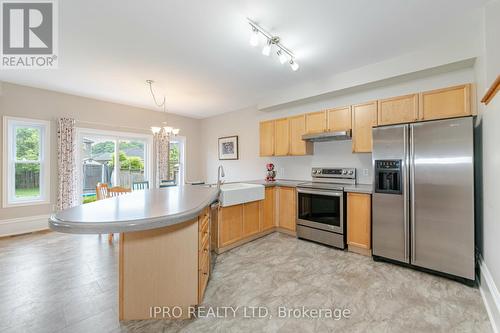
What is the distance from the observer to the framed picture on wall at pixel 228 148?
18.4 ft

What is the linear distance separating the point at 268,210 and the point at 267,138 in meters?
1.53

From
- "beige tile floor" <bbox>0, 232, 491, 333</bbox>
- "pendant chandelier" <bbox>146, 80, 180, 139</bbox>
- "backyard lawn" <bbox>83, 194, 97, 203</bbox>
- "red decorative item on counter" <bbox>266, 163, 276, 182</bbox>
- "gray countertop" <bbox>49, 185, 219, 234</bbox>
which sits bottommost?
"beige tile floor" <bbox>0, 232, 491, 333</bbox>

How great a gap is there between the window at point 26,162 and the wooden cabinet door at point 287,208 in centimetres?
452

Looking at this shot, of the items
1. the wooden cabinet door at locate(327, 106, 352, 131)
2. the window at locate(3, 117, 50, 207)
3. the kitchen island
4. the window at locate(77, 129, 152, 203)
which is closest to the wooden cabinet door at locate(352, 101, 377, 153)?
the wooden cabinet door at locate(327, 106, 352, 131)

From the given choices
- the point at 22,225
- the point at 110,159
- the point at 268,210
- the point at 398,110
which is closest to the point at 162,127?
the point at 110,159

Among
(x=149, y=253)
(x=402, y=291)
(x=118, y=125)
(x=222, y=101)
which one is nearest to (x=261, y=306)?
(x=149, y=253)

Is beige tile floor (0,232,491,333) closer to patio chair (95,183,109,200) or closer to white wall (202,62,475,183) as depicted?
patio chair (95,183,109,200)

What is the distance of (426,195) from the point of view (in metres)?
2.49

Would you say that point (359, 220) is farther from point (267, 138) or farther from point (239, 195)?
point (267, 138)

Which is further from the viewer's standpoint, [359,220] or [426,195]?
[359,220]

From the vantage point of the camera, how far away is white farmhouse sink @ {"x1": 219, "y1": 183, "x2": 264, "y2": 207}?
3031mm

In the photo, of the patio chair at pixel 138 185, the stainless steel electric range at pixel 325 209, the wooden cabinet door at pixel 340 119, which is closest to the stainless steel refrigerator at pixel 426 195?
the stainless steel electric range at pixel 325 209

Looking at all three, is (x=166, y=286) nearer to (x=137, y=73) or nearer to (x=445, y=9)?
(x=137, y=73)

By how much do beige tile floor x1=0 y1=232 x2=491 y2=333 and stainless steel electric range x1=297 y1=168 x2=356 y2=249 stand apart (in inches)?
11.1
